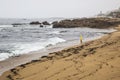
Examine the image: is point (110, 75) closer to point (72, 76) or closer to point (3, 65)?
point (72, 76)

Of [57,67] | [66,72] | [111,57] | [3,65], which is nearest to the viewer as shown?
[66,72]

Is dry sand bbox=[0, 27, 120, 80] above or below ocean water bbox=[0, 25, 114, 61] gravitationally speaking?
above

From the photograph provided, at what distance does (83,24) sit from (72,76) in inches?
1821

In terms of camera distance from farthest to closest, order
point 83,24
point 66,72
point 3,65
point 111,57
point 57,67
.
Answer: point 83,24, point 3,65, point 111,57, point 57,67, point 66,72

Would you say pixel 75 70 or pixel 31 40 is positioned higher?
pixel 75 70

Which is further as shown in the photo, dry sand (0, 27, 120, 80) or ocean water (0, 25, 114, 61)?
ocean water (0, 25, 114, 61)

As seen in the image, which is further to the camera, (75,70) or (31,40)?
(31,40)

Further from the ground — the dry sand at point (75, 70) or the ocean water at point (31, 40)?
the dry sand at point (75, 70)

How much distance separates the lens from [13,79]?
7.32 m

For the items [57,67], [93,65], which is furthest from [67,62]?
[93,65]

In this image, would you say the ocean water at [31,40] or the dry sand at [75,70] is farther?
the ocean water at [31,40]

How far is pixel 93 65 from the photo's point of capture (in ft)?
25.0

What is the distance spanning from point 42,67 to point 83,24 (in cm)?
4472

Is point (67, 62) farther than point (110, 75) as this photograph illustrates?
Yes
